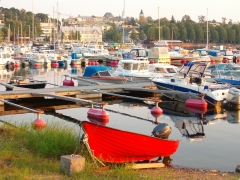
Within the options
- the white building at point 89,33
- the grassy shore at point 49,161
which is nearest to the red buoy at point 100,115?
the grassy shore at point 49,161

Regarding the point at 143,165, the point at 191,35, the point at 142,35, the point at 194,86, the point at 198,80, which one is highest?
the point at 142,35

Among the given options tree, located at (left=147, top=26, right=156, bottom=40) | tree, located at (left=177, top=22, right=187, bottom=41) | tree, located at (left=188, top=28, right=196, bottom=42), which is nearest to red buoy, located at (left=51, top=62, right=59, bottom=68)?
tree, located at (left=147, top=26, right=156, bottom=40)

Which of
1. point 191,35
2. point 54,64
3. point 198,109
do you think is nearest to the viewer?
point 198,109

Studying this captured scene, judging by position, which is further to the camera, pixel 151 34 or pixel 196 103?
pixel 151 34

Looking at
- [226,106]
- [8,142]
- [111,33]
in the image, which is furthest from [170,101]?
[111,33]

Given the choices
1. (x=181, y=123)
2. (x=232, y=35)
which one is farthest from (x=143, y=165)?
(x=232, y=35)

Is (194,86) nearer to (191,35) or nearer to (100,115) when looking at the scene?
(100,115)

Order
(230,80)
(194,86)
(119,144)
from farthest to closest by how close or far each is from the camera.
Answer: (230,80) < (194,86) < (119,144)

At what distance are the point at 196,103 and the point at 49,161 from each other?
13037mm

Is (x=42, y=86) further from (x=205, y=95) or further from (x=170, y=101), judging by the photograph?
(x=205, y=95)

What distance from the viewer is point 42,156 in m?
10.7

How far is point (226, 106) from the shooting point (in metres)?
23.2

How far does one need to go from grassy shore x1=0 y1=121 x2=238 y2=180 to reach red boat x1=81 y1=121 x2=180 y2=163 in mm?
361

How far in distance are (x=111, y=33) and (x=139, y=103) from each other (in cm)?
13805
